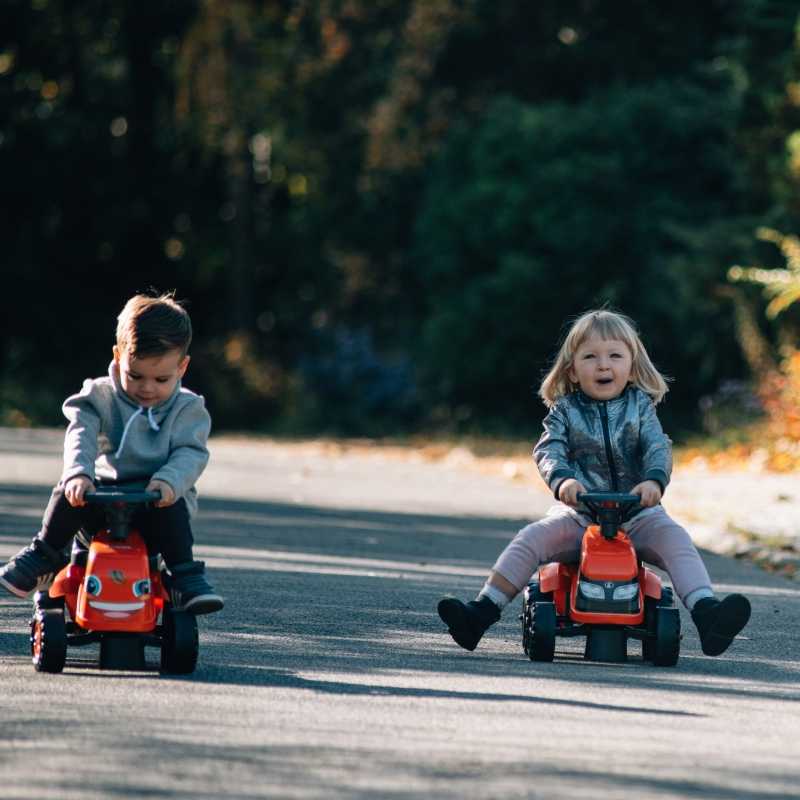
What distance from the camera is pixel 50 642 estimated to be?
6.14 m

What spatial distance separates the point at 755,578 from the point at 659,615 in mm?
3525

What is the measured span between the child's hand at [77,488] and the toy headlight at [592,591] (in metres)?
1.72

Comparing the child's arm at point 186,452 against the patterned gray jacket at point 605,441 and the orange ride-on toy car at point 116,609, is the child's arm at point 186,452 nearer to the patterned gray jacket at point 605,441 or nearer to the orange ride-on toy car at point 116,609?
the orange ride-on toy car at point 116,609

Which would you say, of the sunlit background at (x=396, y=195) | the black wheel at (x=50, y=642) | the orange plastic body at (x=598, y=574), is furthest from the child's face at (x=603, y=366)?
the sunlit background at (x=396, y=195)

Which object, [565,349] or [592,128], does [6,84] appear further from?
[565,349]

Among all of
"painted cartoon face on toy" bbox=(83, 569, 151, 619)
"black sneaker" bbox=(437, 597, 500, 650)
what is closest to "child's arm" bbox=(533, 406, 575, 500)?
"black sneaker" bbox=(437, 597, 500, 650)

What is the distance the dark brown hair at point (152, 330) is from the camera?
6457 mm

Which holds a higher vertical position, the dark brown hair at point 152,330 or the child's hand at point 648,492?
the dark brown hair at point 152,330

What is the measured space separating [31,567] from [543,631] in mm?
1746

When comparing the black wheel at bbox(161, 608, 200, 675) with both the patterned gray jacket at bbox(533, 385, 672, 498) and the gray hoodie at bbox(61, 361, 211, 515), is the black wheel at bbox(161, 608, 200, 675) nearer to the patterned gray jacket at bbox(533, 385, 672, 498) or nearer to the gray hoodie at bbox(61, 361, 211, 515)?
the gray hoodie at bbox(61, 361, 211, 515)

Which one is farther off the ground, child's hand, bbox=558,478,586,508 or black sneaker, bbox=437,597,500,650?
child's hand, bbox=558,478,586,508

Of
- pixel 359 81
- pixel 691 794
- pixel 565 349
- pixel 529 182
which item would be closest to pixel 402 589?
pixel 565 349

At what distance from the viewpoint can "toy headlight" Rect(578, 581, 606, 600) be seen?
6688 millimetres

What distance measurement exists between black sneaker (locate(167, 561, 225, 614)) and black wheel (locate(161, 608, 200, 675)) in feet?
0.13
